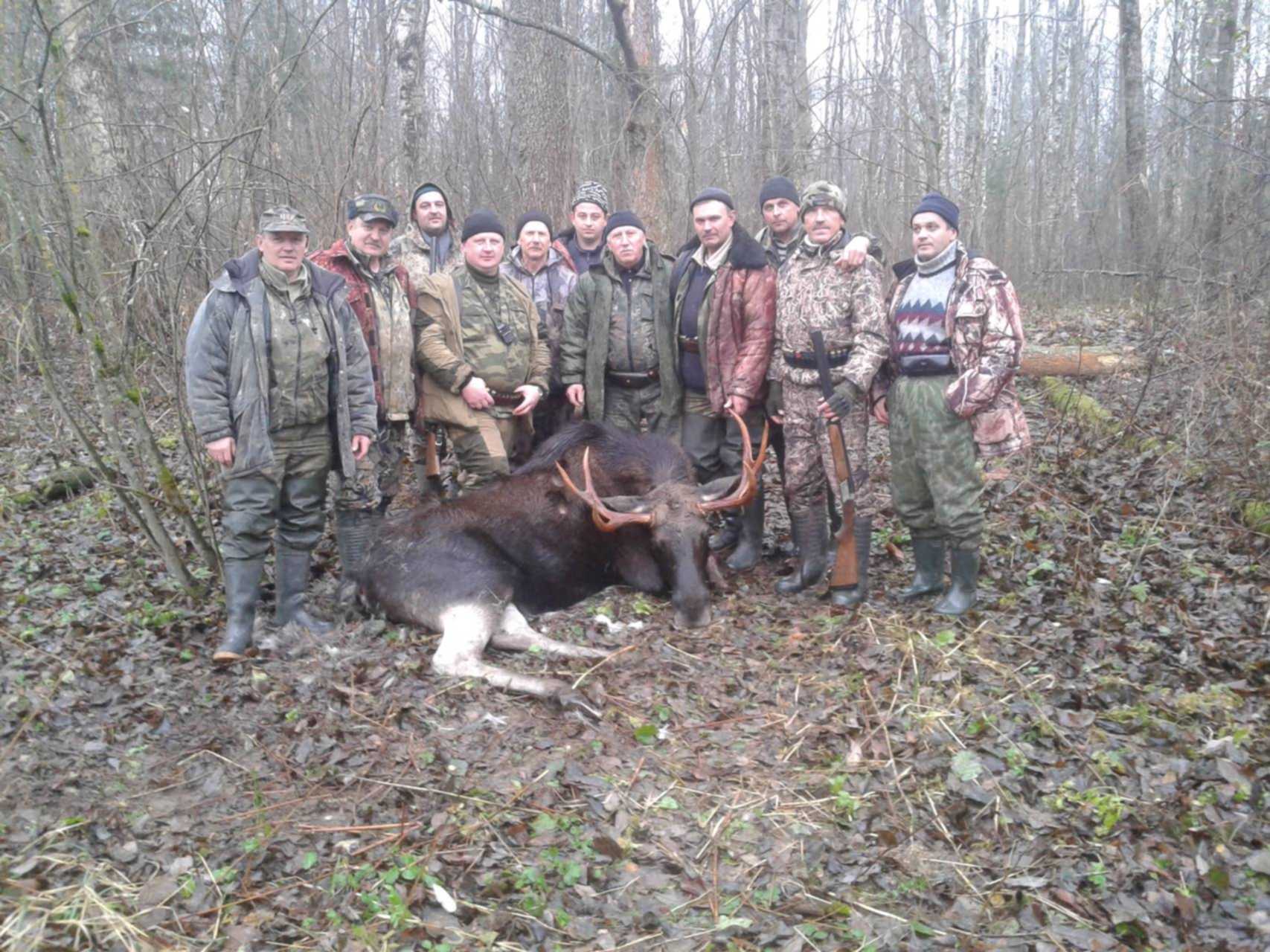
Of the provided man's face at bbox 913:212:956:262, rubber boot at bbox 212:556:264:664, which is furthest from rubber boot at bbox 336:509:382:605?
man's face at bbox 913:212:956:262

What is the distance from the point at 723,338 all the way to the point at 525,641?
2413mm

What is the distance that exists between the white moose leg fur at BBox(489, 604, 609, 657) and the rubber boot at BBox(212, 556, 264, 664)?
144 cm

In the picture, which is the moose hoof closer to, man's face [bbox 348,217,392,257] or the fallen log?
man's face [bbox 348,217,392,257]

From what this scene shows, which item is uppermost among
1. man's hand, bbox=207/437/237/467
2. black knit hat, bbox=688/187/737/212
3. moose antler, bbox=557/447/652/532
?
black knit hat, bbox=688/187/737/212

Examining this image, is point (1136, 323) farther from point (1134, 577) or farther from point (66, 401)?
point (66, 401)

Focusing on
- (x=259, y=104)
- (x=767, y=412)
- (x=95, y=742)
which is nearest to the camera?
(x=95, y=742)

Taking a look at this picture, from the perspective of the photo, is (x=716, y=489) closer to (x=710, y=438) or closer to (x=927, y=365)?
(x=710, y=438)

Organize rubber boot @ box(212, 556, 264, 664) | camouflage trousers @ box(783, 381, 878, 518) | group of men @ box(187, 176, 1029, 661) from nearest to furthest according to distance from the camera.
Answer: group of men @ box(187, 176, 1029, 661)
rubber boot @ box(212, 556, 264, 664)
camouflage trousers @ box(783, 381, 878, 518)

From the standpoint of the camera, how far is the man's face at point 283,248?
5496mm

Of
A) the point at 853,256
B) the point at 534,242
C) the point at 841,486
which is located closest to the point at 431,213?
the point at 534,242

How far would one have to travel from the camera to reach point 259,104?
7898 mm

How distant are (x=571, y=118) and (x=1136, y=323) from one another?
23.6ft

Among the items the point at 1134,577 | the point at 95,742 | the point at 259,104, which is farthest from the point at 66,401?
the point at 1134,577

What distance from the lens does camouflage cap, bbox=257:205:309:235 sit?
5.45 metres
